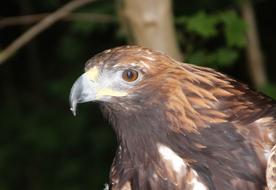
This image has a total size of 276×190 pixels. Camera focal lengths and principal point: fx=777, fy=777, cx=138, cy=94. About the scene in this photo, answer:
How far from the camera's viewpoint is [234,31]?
17.1 feet

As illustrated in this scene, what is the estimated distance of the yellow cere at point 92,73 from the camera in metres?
3.41

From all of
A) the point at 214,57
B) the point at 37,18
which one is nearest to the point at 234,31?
the point at 214,57

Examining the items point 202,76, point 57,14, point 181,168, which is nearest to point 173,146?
point 181,168

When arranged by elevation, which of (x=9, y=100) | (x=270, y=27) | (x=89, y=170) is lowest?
(x=89, y=170)

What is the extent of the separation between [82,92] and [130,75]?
22cm

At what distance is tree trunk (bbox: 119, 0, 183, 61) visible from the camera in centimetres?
461

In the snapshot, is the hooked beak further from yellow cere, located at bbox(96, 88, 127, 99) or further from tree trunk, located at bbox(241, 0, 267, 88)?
tree trunk, located at bbox(241, 0, 267, 88)

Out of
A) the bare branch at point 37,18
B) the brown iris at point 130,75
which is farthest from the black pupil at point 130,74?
the bare branch at point 37,18

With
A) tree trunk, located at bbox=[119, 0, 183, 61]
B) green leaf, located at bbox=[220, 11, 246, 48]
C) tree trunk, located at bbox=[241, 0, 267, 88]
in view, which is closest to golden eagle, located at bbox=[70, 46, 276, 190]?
tree trunk, located at bbox=[119, 0, 183, 61]

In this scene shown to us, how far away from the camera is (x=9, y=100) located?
945cm

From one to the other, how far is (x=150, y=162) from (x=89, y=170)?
4.69m

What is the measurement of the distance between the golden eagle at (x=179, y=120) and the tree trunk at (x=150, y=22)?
44.5 inches

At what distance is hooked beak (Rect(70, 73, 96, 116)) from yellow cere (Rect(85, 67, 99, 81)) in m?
0.01

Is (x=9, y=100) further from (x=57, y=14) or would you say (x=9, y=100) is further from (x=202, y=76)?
(x=202, y=76)
